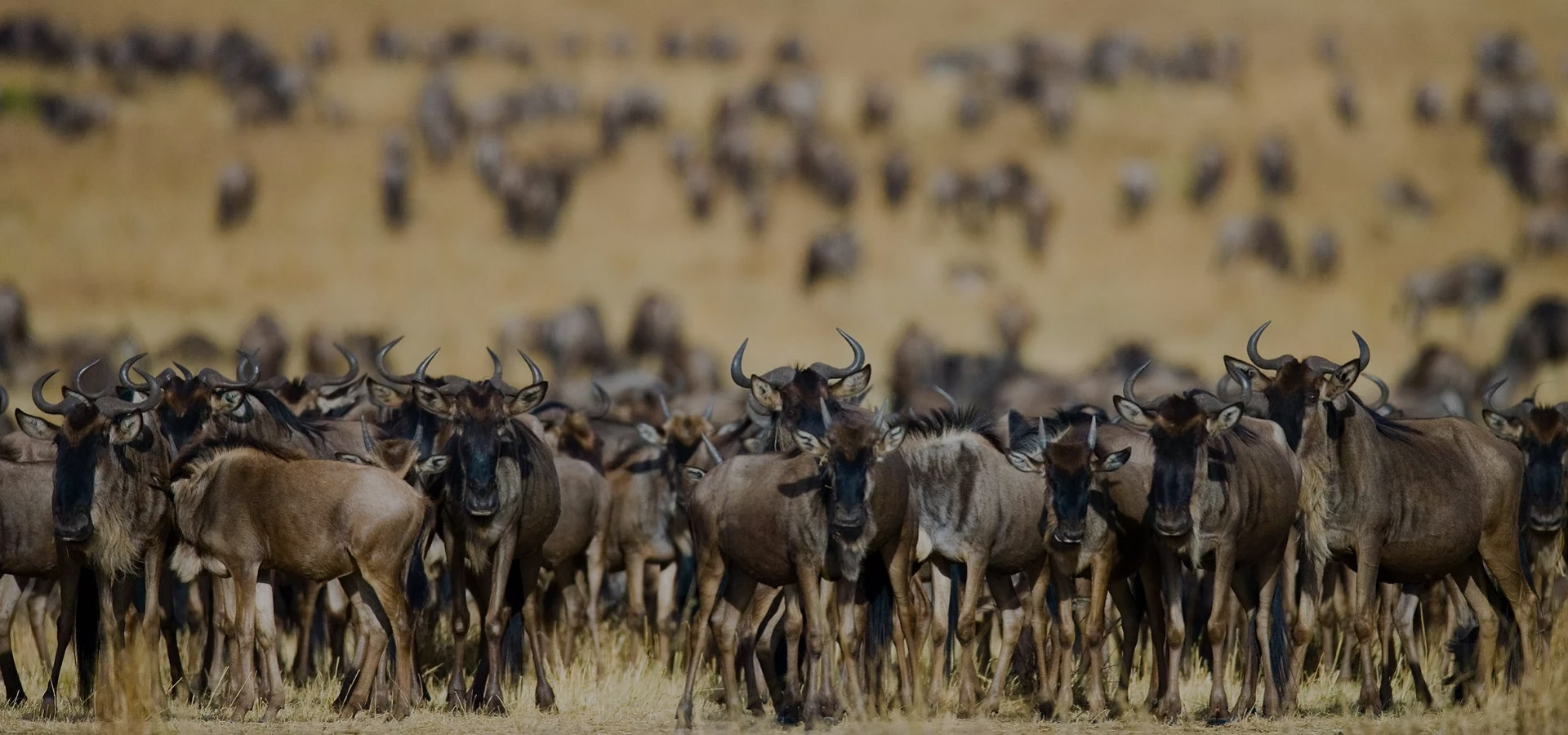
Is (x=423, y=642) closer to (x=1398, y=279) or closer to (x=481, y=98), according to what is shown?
(x=1398, y=279)

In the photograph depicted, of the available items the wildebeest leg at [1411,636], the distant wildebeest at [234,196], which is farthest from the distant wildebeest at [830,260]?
the wildebeest leg at [1411,636]

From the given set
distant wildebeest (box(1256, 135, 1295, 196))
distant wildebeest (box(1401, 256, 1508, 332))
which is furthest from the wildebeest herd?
distant wildebeest (box(1256, 135, 1295, 196))

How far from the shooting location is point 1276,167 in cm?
4684

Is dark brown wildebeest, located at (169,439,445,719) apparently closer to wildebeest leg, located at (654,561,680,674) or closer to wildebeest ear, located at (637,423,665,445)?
wildebeest leg, located at (654,561,680,674)

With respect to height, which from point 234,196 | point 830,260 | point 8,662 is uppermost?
point 234,196

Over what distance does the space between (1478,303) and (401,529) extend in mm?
32926

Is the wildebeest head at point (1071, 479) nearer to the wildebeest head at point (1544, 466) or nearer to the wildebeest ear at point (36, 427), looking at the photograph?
the wildebeest head at point (1544, 466)

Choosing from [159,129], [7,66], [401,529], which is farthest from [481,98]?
[401,529]

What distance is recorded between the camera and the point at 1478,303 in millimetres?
38250

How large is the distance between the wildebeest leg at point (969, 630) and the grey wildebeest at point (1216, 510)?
3.69ft

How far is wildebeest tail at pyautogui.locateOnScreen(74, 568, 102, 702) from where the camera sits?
10969 millimetres

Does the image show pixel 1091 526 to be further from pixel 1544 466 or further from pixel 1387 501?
pixel 1544 466

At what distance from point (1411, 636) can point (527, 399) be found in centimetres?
608

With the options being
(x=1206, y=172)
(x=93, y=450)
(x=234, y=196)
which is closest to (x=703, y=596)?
(x=93, y=450)
